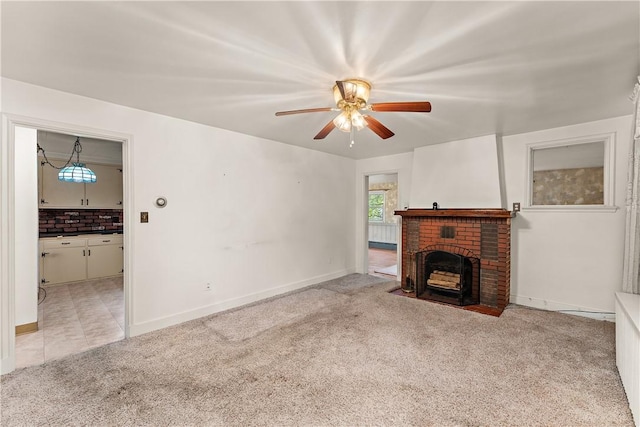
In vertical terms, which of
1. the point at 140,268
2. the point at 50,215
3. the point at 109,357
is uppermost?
the point at 50,215

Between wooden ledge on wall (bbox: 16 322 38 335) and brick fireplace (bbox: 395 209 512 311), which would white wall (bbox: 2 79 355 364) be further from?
brick fireplace (bbox: 395 209 512 311)

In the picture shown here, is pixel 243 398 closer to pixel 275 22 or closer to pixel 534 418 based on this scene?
pixel 534 418

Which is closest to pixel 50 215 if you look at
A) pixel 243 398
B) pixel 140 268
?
pixel 140 268

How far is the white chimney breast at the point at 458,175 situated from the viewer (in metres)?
3.89

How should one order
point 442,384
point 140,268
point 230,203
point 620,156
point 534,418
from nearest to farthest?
point 534,418
point 442,384
point 140,268
point 620,156
point 230,203

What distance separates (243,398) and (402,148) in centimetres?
416

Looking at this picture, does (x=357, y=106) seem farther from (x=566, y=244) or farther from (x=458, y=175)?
(x=566, y=244)

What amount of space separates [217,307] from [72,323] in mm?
1643

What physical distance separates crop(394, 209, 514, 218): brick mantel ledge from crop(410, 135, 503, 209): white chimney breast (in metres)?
0.22

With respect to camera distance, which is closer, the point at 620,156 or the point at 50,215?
the point at 620,156

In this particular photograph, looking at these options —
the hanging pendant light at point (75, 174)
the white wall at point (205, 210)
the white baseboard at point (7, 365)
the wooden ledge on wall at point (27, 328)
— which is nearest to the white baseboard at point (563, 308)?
the white wall at point (205, 210)

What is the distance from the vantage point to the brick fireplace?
3717 millimetres

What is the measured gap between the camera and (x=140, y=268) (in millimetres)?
2971

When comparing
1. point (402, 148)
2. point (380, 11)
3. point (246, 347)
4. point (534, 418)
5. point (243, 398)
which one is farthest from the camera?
point (402, 148)
